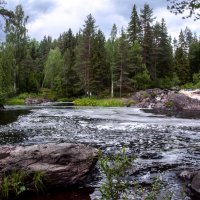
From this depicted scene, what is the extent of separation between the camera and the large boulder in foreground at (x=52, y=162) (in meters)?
11.3

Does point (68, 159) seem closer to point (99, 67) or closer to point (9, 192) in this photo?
point (9, 192)

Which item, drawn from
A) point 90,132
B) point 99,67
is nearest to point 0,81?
point 90,132

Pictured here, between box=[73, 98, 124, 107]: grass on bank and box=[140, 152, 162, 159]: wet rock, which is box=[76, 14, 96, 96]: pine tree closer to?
box=[73, 98, 124, 107]: grass on bank

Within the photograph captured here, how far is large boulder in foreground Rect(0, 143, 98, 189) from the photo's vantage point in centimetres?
1133

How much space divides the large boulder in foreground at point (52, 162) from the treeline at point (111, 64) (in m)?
54.3

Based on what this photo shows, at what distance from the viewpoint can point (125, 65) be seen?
71.8m

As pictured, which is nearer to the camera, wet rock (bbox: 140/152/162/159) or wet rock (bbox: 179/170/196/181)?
wet rock (bbox: 179/170/196/181)

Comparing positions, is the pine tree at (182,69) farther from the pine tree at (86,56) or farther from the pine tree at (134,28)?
the pine tree at (86,56)

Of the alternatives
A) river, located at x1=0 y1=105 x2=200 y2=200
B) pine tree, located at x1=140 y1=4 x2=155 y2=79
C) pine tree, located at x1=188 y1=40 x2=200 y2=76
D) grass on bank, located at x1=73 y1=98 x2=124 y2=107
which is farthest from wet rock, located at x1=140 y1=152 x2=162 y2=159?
pine tree, located at x1=188 y1=40 x2=200 y2=76

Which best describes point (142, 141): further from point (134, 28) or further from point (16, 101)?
point (134, 28)

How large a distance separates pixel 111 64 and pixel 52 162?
62.8 metres

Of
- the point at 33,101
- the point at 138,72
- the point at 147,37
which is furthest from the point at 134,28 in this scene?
the point at 33,101

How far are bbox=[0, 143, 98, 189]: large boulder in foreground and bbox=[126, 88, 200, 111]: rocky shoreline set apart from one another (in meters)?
40.0

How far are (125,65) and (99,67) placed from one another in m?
6.49
